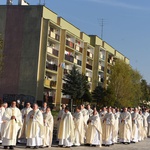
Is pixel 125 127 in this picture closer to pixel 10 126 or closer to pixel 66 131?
pixel 66 131

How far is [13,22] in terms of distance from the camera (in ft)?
166

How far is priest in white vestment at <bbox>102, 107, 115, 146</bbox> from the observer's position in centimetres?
2144

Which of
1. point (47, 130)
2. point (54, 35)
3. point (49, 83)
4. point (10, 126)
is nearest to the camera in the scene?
point (10, 126)

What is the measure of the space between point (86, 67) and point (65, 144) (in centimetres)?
4880

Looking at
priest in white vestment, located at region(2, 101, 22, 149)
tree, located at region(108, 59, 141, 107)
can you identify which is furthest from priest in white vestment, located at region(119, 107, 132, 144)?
tree, located at region(108, 59, 141, 107)

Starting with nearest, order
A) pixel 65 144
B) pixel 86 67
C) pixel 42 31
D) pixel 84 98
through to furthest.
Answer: pixel 65 144 → pixel 42 31 → pixel 84 98 → pixel 86 67

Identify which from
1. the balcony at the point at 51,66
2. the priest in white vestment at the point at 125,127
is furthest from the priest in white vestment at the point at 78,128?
the balcony at the point at 51,66

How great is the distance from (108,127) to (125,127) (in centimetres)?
203

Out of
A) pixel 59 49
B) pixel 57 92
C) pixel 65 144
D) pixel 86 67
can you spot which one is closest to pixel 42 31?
pixel 59 49

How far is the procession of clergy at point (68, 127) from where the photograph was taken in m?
16.2

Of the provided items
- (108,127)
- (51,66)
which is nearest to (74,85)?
(51,66)

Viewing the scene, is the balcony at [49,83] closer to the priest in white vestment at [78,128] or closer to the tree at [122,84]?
the tree at [122,84]

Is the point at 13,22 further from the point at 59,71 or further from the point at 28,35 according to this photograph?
the point at 59,71

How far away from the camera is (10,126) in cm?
1606
